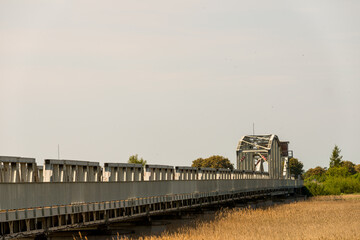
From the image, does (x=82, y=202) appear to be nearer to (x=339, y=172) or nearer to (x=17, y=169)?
(x=17, y=169)

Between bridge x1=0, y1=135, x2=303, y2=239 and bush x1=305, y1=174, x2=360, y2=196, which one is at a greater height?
bush x1=305, y1=174, x2=360, y2=196

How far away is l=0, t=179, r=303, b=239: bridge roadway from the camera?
75.4 feet

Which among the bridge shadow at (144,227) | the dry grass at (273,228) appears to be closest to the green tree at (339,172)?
the bridge shadow at (144,227)

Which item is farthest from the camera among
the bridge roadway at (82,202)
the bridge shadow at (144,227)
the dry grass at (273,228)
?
the dry grass at (273,228)

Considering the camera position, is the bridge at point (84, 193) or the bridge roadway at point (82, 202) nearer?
the bridge roadway at point (82, 202)

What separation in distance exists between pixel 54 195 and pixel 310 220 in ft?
78.5

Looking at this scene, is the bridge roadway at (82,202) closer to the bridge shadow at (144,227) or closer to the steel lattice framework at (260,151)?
the bridge shadow at (144,227)

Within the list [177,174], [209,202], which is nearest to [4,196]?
[177,174]

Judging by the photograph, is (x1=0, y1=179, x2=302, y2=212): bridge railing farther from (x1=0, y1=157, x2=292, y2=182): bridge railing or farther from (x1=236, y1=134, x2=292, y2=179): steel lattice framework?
(x1=236, y1=134, x2=292, y2=179): steel lattice framework

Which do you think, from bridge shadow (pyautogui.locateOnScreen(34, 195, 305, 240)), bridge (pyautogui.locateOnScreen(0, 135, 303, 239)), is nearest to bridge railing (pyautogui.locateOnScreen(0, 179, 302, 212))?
bridge (pyautogui.locateOnScreen(0, 135, 303, 239))

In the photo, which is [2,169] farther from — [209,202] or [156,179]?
[209,202]

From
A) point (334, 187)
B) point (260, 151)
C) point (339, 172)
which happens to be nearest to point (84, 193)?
point (260, 151)

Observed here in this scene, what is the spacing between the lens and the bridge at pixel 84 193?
23.4 m

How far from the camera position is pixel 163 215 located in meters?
44.2
